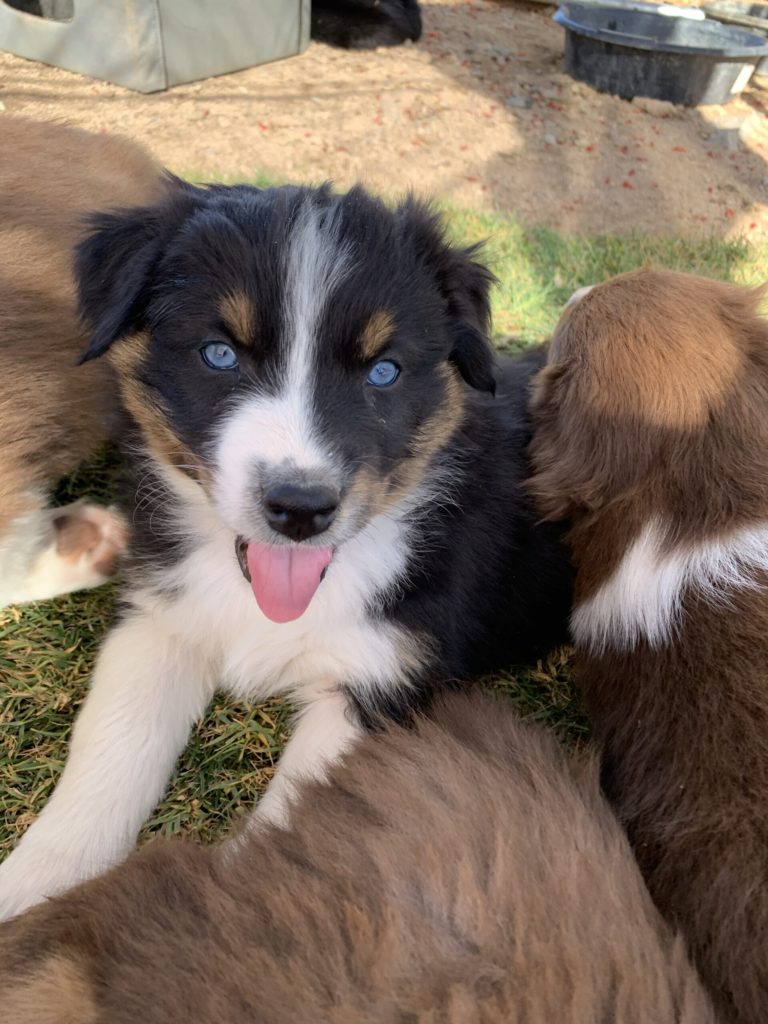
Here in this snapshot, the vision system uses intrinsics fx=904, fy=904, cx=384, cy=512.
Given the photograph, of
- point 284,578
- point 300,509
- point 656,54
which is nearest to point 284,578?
point 284,578

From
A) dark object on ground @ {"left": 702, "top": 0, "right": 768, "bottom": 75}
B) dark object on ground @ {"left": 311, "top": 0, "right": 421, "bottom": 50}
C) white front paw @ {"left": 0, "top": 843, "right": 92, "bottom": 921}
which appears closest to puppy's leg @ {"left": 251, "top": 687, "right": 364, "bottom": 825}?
white front paw @ {"left": 0, "top": 843, "right": 92, "bottom": 921}

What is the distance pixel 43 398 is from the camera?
2.59 metres

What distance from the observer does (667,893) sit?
6.03 ft

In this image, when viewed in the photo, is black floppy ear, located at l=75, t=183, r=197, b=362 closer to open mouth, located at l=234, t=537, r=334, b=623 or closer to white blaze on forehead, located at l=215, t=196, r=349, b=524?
white blaze on forehead, located at l=215, t=196, r=349, b=524

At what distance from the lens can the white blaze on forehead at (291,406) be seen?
183 cm

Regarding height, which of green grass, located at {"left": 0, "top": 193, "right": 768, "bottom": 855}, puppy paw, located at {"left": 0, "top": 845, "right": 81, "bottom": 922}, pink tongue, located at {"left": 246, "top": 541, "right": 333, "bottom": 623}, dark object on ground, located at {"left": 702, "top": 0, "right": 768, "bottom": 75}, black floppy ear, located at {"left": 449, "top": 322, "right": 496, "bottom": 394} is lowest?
green grass, located at {"left": 0, "top": 193, "right": 768, "bottom": 855}

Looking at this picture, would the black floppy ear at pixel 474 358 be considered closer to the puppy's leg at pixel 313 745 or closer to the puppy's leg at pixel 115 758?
the puppy's leg at pixel 313 745

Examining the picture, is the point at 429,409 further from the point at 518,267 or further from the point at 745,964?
the point at 518,267

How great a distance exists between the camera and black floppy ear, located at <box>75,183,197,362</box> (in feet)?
6.61

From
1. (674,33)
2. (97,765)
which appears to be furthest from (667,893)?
(674,33)

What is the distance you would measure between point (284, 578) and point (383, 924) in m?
0.85

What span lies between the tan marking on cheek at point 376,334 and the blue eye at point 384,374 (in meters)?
0.04

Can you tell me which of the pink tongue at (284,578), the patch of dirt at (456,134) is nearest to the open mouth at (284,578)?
the pink tongue at (284,578)

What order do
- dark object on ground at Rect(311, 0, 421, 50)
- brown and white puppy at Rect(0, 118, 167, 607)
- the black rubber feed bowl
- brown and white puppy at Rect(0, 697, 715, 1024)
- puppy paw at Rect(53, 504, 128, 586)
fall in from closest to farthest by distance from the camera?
brown and white puppy at Rect(0, 697, 715, 1024) < brown and white puppy at Rect(0, 118, 167, 607) < puppy paw at Rect(53, 504, 128, 586) < the black rubber feed bowl < dark object on ground at Rect(311, 0, 421, 50)
